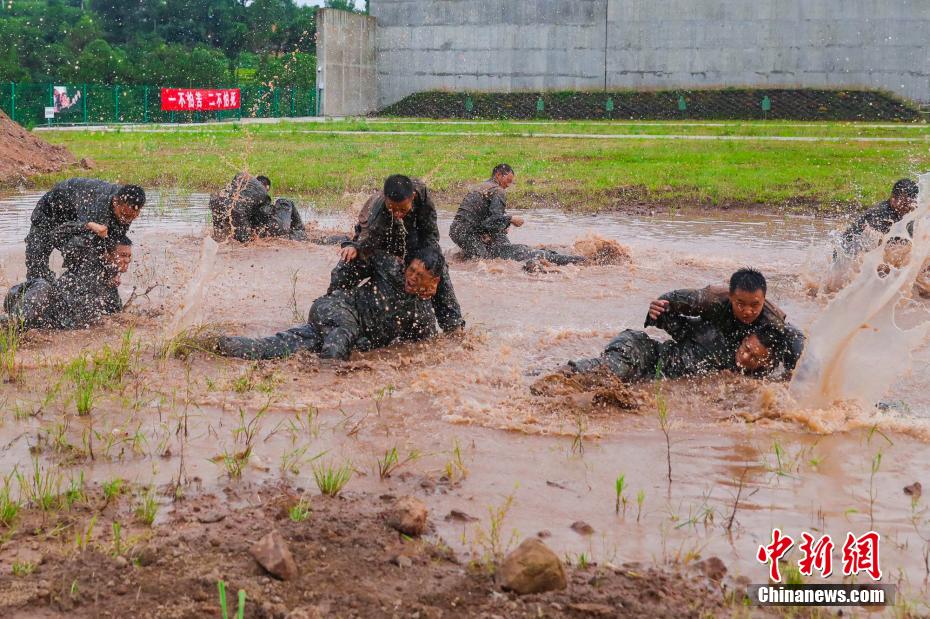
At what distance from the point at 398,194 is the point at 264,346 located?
1537mm

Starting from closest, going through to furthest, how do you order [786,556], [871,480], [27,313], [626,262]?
1. [786,556]
2. [871,480]
3. [27,313]
4. [626,262]

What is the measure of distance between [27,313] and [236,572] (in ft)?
17.2

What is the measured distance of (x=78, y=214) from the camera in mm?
8812

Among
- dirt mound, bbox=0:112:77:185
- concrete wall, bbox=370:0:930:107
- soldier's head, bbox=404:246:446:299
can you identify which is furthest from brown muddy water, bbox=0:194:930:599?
concrete wall, bbox=370:0:930:107

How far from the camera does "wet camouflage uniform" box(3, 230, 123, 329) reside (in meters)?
8.39

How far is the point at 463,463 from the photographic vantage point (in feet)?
18.0

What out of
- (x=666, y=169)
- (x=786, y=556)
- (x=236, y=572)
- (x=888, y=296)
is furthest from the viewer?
(x=666, y=169)

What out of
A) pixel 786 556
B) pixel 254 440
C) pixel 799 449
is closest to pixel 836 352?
pixel 799 449

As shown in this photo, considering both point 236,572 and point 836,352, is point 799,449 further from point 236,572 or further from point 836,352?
point 236,572

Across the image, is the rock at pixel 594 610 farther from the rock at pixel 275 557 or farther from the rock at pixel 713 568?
the rock at pixel 275 557

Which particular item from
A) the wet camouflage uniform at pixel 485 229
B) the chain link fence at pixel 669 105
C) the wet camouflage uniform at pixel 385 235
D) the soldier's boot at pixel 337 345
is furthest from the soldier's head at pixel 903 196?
the chain link fence at pixel 669 105

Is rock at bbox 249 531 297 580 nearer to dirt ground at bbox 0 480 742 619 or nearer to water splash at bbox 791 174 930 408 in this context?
dirt ground at bbox 0 480 742 619

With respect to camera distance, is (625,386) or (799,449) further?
(625,386)

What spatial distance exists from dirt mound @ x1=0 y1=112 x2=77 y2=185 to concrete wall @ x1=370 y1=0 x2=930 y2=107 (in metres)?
29.2
